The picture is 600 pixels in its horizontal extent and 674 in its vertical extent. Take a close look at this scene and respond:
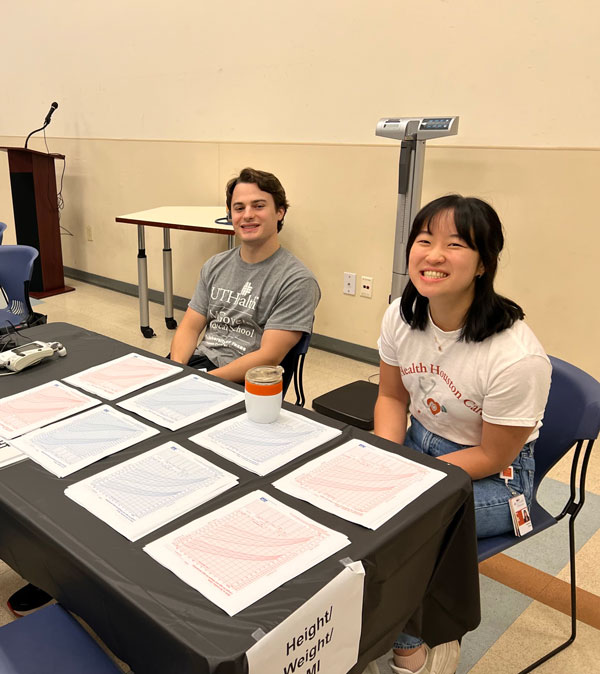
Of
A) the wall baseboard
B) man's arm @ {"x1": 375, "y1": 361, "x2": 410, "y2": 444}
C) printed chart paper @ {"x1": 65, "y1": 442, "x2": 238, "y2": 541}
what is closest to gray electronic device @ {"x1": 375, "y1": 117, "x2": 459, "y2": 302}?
the wall baseboard

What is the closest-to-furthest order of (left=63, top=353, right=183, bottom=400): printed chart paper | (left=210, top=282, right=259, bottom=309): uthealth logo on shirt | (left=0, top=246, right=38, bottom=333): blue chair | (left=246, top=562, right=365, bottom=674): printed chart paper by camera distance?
1. (left=246, top=562, right=365, bottom=674): printed chart paper
2. (left=63, top=353, right=183, bottom=400): printed chart paper
3. (left=210, top=282, right=259, bottom=309): uthealth logo on shirt
4. (left=0, top=246, right=38, bottom=333): blue chair

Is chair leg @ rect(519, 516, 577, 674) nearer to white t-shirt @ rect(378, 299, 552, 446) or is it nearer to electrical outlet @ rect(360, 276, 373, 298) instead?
white t-shirt @ rect(378, 299, 552, 446)

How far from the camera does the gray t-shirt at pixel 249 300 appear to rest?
190cm

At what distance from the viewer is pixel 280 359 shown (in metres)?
1.89

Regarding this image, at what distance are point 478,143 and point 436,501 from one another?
2.28 metres

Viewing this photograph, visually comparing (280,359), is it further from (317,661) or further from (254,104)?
(254,104)

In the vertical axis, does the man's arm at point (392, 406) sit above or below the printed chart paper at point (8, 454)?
below

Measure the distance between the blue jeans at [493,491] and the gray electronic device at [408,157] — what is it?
1.61 m

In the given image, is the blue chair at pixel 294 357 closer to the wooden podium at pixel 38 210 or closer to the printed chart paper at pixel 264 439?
the printed chart paper at pixel 264 439

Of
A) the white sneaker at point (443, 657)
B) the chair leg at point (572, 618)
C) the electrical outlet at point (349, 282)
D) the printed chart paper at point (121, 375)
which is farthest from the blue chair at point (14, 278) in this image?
the chair leg at point (572, 618)

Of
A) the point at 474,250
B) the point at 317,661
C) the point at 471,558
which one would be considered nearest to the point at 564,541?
the point at 471,558

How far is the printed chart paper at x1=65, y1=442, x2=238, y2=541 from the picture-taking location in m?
0.94

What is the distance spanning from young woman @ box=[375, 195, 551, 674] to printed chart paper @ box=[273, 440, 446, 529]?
27 centimetres


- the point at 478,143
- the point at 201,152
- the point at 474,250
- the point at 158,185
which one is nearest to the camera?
the point at 474,250
